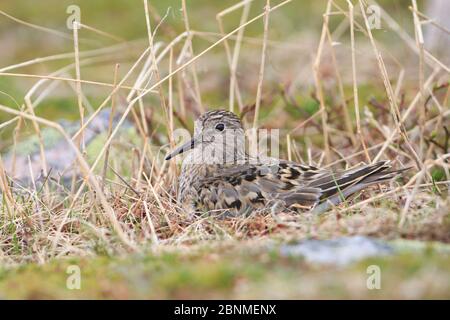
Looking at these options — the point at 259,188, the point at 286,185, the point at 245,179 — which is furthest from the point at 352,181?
the point at 245,179

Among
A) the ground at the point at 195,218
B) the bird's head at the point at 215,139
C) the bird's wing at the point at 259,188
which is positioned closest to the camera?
the ground at the point at 195,218

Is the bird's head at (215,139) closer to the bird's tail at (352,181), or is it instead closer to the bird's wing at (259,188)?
the bird's wing at (259,188)

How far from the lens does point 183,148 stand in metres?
7.05

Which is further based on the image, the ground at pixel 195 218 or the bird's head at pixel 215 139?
the bird's head at pixel 215 139

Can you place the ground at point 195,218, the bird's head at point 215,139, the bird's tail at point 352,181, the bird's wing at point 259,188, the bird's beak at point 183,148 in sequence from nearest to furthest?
the ground at point 195,218 < the bird's tail at point 352,181 < the bird's wing at point 259,188 < the bird's beak at point 183,148 < the bird's head at point 215,139

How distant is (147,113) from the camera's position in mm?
8344

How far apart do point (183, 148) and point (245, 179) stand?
2.31 feet

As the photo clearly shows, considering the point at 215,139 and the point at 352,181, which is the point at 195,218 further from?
the point at 352,181

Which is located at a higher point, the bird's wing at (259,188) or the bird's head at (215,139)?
the bird's head at (215,139)

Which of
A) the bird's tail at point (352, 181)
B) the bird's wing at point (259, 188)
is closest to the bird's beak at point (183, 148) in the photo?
the bird's wing at point (259, 188)

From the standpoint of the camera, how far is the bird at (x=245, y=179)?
21.0 ft
